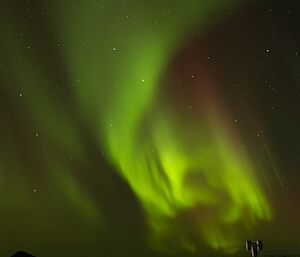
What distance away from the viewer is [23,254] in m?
16.1

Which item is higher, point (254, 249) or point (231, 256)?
point (231, 256)

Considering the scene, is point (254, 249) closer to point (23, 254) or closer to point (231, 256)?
point (23, 254)

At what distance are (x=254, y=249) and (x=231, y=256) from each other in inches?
3822

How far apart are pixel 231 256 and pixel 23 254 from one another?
99137mm

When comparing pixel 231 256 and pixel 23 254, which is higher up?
pixel 231 256

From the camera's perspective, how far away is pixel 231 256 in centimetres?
10956

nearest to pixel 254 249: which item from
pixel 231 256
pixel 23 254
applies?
pixel 23 254

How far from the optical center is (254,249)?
1672 cm

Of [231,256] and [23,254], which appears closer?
[23,254]

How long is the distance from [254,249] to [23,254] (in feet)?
25.2

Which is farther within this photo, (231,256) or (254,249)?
(231,256)
